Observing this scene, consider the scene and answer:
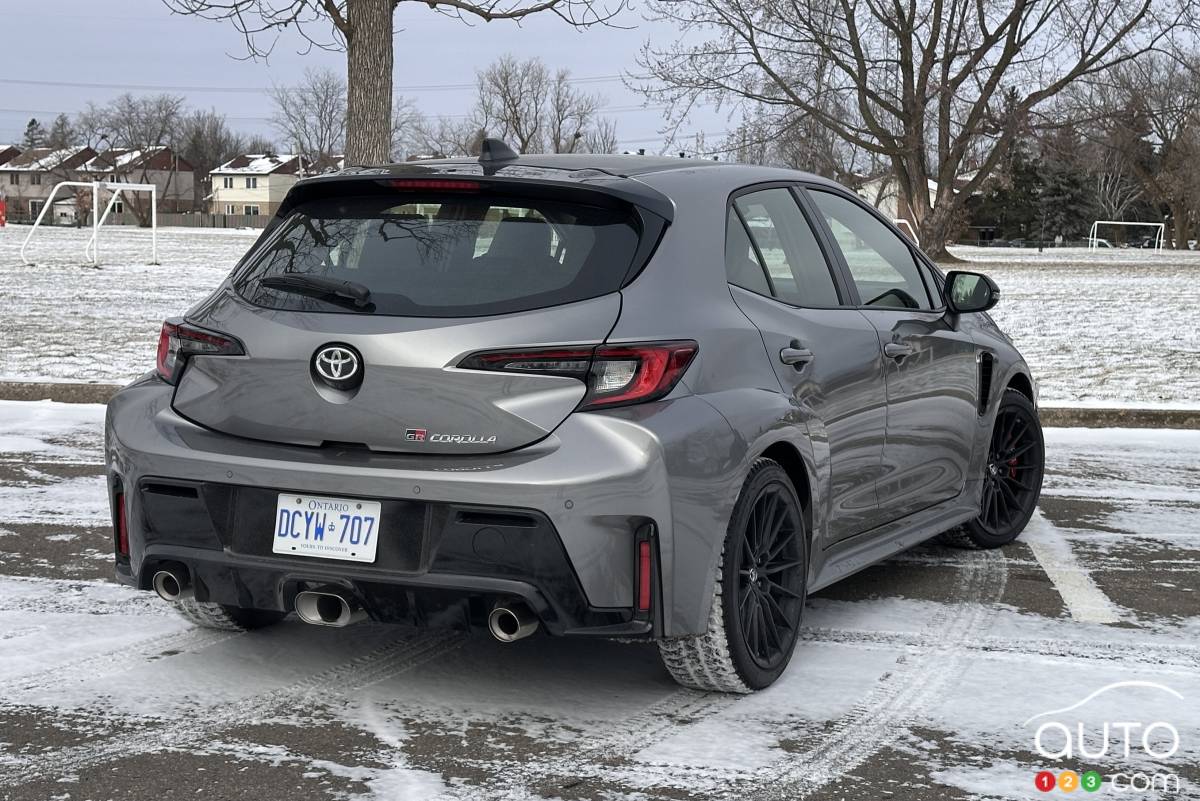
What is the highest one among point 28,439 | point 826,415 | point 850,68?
point 850,68

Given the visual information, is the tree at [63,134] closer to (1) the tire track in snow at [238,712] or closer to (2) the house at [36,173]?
(2) the house at [36,173]

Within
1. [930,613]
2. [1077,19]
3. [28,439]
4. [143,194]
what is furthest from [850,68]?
[143,194]

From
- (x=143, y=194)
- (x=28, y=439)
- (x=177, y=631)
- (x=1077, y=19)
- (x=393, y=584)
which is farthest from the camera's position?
(x=143, y=194)

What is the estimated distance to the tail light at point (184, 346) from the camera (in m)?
4.34

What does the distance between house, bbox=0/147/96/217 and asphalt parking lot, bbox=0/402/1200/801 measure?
127885 millimetres

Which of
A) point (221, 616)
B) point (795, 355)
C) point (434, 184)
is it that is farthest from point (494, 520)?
point (221, 616)

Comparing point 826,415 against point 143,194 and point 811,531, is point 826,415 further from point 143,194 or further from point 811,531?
point 143,194

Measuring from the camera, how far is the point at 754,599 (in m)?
4.49

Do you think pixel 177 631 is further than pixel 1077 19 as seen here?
No

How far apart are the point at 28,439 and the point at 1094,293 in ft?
69.9

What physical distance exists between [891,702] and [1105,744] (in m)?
0.62

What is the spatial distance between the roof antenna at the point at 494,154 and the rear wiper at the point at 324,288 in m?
0.63

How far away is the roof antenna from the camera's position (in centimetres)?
469

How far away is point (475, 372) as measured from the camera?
402 centimetres
